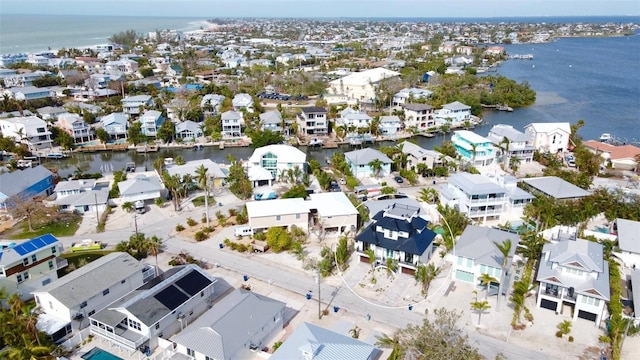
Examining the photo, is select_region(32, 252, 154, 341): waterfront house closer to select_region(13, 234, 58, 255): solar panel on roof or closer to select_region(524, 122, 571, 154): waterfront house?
select_region(13, 234, 58, 255): solar panel on roof

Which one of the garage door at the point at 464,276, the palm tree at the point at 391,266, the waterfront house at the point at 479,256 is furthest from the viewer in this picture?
the palm tree at the point at 391,266

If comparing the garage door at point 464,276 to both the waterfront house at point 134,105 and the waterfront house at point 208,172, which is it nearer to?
the waterfront house at point 208,172

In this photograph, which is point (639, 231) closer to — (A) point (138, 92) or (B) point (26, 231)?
(B) point (26, 231)

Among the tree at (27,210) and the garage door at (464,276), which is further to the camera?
the tree at (27,210)

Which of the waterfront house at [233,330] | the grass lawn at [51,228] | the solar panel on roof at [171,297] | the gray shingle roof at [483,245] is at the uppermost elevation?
the gray shingle roof at [483,245]

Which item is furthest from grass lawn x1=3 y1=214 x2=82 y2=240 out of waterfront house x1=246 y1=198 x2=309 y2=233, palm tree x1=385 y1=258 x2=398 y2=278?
palm tree x1=385 y1=258 x2=398 y2=278

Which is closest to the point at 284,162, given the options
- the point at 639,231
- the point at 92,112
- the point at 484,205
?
the point at 484,205

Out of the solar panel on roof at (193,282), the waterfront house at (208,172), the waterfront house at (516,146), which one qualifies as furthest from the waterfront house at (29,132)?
the waterfront house at (516,146)
